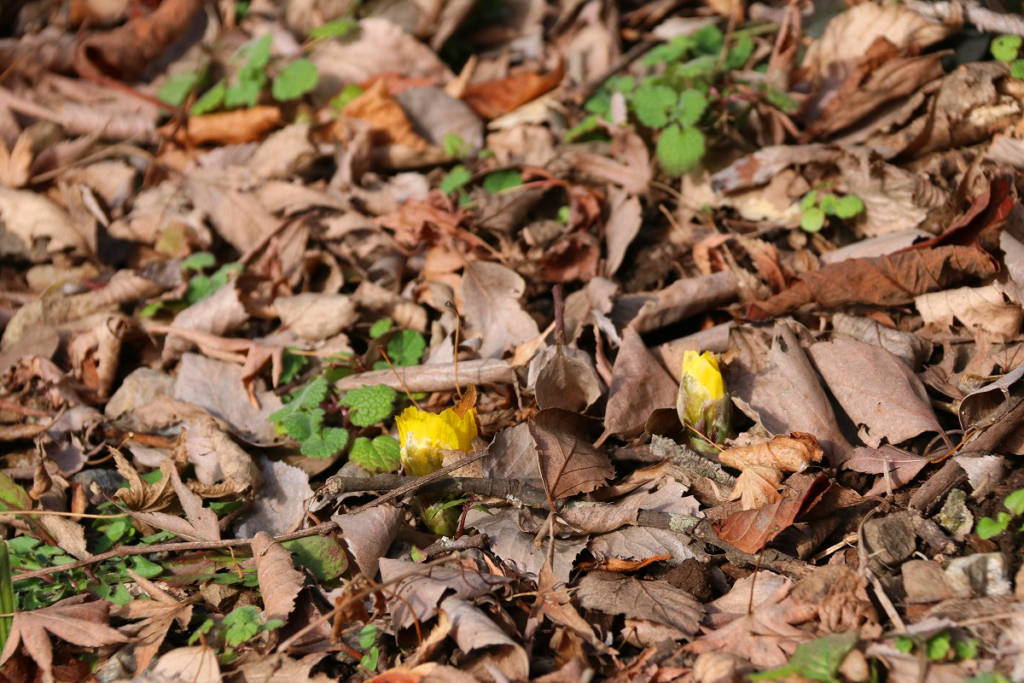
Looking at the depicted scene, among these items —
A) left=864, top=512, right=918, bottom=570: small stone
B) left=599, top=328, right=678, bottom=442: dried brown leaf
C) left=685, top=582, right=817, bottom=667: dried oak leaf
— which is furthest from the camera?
left=599, top=328, right=678, bottom=442: dried brown leaf

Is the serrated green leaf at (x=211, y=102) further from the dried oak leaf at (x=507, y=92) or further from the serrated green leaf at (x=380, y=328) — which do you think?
the serrated green leaf at (x=380, y=328)

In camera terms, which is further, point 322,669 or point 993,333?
point 993,333

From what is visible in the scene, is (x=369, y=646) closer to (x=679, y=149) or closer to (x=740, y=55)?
(x=679, y=149)

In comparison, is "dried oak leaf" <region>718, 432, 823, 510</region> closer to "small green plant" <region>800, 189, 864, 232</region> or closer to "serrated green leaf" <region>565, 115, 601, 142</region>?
"small green plant" <region>800, 189, 864, 232</region>

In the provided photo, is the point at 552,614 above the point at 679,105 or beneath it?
beneath

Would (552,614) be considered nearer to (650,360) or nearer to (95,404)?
(650,360)

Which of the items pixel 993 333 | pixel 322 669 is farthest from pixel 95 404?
pixel 993 333

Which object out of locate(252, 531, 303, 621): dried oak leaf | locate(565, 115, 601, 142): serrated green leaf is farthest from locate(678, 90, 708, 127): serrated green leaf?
locate(252, 531, 303, 621): dried oak leaf

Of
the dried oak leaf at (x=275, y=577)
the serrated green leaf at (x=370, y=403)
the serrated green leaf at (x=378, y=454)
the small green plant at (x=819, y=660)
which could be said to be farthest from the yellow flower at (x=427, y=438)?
the small green plant at (x=819, y=660)
